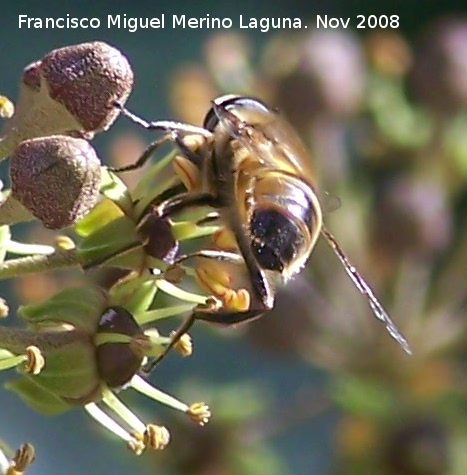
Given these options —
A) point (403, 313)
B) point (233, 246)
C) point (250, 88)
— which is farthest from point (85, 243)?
point (250, 88)

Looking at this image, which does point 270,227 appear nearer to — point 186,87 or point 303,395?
point 303,395

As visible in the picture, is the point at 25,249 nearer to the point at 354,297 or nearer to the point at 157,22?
the point at 354,297

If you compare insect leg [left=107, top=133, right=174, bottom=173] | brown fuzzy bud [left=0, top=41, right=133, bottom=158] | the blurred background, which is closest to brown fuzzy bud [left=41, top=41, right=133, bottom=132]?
brown fuzzy bud [left=0, top=41, right=133, bottom=158]

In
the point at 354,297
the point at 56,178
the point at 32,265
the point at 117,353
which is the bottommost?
the point at 354,297

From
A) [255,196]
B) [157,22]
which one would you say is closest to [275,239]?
[255,196]

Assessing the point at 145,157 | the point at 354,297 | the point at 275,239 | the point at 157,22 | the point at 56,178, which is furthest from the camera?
the point at 157,22

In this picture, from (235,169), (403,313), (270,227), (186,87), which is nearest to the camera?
(270,227)
